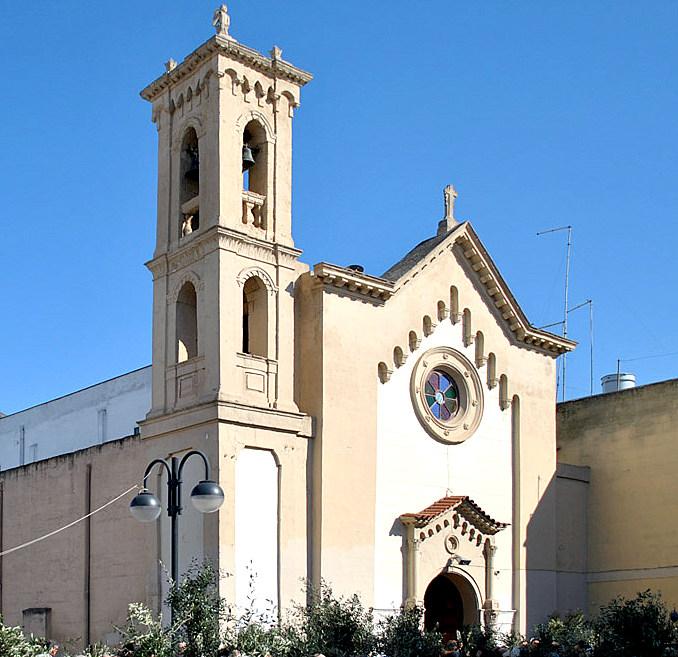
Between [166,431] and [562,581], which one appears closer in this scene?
[166,431]

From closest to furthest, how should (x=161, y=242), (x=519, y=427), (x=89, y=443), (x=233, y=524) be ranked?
(x=233, y=524), (x=161, y=242), (x=519, y=427), (x=89, y=443)

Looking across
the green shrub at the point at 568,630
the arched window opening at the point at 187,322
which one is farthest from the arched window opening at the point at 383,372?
the green shrub at the point at 568,630

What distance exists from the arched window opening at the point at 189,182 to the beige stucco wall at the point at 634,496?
13.7 m

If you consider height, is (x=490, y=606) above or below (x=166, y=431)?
below

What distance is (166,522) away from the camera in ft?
83.6

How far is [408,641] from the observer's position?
20.7 metres

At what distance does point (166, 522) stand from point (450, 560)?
6744 millimetres

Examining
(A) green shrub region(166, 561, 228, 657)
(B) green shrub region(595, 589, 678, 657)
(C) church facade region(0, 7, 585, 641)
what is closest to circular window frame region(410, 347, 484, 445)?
(C) church facade region(0, 7, 585, 641)

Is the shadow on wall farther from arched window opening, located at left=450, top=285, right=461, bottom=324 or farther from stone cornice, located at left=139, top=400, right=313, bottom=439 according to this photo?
stone cornice, located at left=139, top=400, right=313, bottom=439

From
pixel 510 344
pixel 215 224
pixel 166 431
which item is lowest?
pixel 166 431

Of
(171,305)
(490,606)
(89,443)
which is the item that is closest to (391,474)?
(490,606)

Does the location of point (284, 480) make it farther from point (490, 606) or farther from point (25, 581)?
point (25, 581)

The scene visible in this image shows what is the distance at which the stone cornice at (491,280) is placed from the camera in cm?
2973

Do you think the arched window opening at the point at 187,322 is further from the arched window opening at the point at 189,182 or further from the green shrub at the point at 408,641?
the green shrub at the point at 408,641
